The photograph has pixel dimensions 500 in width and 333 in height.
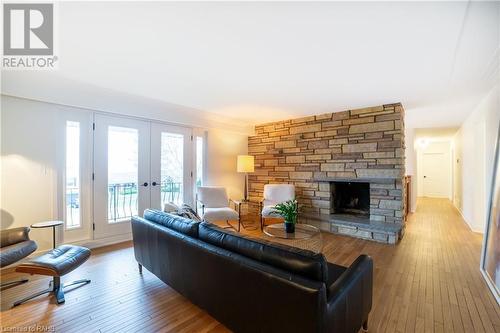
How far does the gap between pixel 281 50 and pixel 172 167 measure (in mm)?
3212

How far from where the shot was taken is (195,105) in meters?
4.43

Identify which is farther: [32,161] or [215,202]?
[215,202]

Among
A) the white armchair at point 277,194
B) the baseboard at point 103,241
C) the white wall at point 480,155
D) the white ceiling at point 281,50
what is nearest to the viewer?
the white ceiling at point 281,50

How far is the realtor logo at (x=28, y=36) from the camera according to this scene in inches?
71.1

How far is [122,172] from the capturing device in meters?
3.96

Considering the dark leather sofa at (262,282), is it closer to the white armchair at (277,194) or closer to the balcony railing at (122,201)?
the balcony railing at (122,201)

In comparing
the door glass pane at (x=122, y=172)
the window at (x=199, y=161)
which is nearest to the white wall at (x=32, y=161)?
the door glass pane at (x=122, y=172)

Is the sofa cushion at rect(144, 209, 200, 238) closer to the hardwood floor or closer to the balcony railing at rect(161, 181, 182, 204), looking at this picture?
the hardwood floor

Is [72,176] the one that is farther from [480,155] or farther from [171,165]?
[480,155]

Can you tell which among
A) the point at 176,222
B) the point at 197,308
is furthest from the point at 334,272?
the point at 176,222

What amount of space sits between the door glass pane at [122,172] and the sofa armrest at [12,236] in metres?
1.25

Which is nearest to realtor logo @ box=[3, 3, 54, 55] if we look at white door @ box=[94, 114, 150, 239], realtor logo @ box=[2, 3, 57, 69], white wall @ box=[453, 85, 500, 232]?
realtor logo @ box=[2, 3, 57, 69]

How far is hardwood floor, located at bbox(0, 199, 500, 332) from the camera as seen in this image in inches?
73.9

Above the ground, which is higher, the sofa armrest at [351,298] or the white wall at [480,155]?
the white wall at [480,155]
